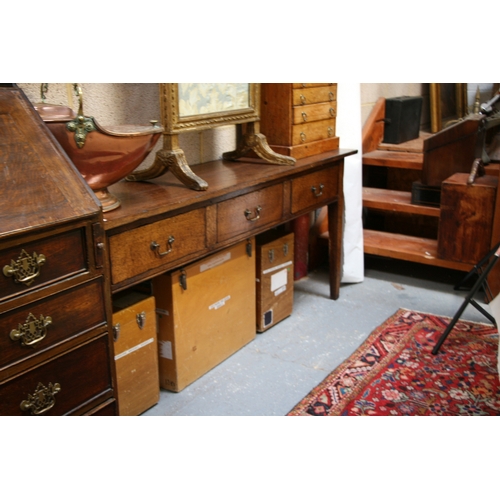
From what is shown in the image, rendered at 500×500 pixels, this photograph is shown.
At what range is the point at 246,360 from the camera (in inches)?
110

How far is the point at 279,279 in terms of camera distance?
3125 millimetres

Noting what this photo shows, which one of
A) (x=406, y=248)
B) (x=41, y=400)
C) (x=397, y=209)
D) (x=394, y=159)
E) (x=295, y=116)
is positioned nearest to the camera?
(x=41, y=400)

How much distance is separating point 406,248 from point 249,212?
60.5 inches

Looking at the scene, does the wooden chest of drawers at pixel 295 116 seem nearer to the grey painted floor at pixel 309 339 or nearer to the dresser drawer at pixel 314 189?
the dresser drawer at pixel 314 189

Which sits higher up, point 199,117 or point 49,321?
point 199,117

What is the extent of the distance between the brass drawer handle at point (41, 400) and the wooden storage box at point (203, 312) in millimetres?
832

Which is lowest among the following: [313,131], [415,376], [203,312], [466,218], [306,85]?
[415,376]

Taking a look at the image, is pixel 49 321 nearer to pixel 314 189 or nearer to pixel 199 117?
pixel 199 117

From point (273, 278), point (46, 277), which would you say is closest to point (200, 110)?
point (273, 278)

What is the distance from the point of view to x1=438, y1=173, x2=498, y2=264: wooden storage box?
3.34m

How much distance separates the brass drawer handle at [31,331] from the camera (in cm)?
149

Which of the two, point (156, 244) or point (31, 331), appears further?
point (156, 244)

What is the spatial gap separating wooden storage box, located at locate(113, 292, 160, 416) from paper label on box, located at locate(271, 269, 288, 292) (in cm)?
87

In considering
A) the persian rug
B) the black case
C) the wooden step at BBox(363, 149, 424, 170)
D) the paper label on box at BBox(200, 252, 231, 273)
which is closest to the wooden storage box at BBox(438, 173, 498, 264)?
the persian rug
